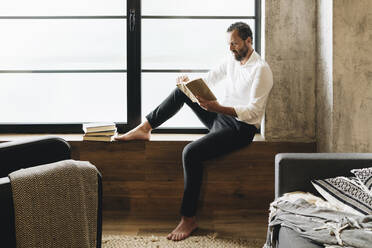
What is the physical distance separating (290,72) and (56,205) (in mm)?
2088

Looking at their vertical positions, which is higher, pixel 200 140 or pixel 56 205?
pixel 200 140

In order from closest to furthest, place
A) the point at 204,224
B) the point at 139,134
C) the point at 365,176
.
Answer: the point at 365,176
the point at 204,224
the point at 139,134

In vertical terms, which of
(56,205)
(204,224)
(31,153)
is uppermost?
(31,153)

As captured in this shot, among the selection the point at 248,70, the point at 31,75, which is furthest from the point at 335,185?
the point at 31,75

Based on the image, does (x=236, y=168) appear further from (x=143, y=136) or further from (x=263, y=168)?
(x=143, y=136)

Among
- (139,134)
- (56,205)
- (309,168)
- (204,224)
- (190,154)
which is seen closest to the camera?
(56,205)

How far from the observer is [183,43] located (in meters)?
3.25

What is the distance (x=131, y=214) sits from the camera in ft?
9.30

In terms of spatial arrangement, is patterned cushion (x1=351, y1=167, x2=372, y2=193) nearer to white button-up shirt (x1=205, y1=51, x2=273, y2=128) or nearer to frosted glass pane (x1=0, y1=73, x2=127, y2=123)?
white button-up shirt (x1=205, y1=51, x2=273, y2=128)

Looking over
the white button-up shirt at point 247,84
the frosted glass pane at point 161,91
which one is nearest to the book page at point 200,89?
the white button-up shirt at point 247,84

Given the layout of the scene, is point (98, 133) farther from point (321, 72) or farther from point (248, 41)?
point (321, 72)

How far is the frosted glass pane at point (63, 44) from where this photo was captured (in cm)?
324

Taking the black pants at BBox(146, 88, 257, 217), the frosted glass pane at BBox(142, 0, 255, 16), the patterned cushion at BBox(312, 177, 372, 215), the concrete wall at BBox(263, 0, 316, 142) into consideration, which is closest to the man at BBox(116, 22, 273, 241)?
the black pants at BBox(146, 88, 257, 217)

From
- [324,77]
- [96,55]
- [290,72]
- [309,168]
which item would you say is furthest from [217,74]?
[309,168]
